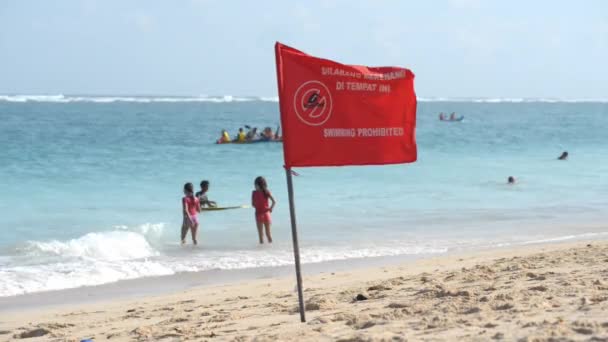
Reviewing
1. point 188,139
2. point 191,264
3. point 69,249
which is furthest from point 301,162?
point 188,139

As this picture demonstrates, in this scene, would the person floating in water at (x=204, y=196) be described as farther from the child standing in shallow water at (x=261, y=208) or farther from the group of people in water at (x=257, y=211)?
the child standing in shallow water at (x=261, y=208)

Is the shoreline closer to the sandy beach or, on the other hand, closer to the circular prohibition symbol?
the sandy beach

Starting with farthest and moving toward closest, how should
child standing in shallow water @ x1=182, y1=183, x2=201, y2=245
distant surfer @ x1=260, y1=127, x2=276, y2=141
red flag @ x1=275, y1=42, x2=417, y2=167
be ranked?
distant surfer @ x1=260, y1=127, x2=276, y2=141 → child standing in shallow water @ x1=182, y1=183, x2=201, y2=245 → red flag @ x1=275, y1=42, x2=417, y2=167

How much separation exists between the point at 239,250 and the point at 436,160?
63.8 feet

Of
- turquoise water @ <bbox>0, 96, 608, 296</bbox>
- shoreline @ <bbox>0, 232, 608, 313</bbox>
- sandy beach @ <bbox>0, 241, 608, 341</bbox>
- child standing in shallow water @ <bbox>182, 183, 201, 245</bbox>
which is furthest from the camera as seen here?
child standing in shallow water @ <bbox>182, 183, 201, 245</bbox>

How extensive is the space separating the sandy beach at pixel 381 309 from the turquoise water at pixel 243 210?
2248mm

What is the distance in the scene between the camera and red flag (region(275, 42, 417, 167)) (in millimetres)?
5508

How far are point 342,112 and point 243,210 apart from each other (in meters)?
11.1

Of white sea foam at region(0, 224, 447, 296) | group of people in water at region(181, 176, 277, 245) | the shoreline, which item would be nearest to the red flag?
the shoreline

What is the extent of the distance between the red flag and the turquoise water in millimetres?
5309

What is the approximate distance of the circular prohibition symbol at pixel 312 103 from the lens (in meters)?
Result: 5.52

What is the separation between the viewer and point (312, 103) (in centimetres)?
553

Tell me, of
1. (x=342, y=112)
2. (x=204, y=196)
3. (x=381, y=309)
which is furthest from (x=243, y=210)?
(x=342, y=112)

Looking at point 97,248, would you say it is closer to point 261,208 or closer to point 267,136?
point 261,208
